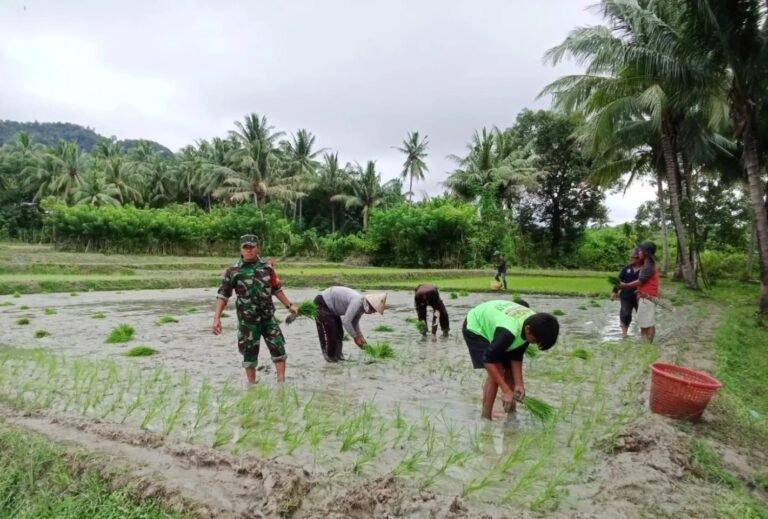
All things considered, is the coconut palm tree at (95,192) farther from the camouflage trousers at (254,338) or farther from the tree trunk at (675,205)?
the camouflage trousers at (254,338)

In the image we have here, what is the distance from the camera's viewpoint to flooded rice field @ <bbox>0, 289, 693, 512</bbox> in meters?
3.29

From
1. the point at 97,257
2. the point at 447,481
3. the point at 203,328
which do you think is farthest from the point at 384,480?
the point at 97,257

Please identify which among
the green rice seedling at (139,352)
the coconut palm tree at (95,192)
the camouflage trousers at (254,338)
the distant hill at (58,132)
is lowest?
the green rice seedling at (139,352)

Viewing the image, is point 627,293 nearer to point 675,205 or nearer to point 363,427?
point 363,427

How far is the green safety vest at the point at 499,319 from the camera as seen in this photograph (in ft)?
13.6

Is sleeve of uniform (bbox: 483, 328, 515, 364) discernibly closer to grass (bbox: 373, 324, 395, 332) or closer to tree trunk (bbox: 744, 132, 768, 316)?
grass (bbox: 373, 324, 395, 332)

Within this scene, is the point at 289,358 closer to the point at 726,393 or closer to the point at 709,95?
the point at 726,393

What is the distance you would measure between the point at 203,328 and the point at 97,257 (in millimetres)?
22387

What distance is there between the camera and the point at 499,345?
4086 millimetres

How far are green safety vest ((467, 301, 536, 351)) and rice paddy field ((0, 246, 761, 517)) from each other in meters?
0.69

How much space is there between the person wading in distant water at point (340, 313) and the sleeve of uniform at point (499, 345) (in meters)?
2.35

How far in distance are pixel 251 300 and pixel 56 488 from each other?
8.79 feet

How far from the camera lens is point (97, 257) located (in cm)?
2864

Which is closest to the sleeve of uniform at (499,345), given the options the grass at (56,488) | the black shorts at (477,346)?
the black shorts at (477,346)
